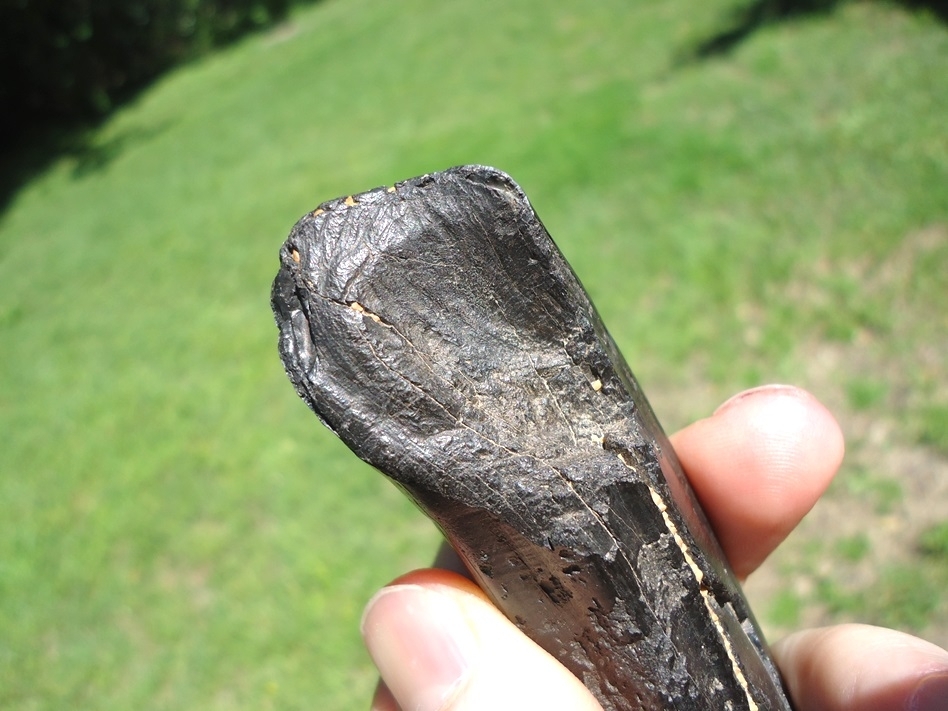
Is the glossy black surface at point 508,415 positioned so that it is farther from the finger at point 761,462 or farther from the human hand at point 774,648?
the finger at point 761,462

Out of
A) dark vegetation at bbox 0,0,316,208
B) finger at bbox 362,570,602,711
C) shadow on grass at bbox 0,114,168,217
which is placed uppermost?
dark vegetation at bbox 0,0,316,208

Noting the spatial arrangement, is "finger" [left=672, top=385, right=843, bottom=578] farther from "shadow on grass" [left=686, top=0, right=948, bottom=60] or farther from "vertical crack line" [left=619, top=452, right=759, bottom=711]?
"shadow on grass" [left=686, top=0, right=948, bottom=60]

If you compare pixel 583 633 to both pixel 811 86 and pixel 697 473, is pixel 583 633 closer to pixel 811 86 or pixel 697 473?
pixel 697 473

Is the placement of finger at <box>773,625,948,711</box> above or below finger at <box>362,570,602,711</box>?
below

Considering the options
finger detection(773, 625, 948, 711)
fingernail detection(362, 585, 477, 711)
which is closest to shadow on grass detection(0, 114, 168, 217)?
fingernail detection(362, 585, 477, 711)

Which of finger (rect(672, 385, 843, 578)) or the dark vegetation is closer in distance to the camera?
finger (rect(672, 385, 843, 578))

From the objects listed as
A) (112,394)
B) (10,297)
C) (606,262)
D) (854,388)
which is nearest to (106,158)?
(10,297)
